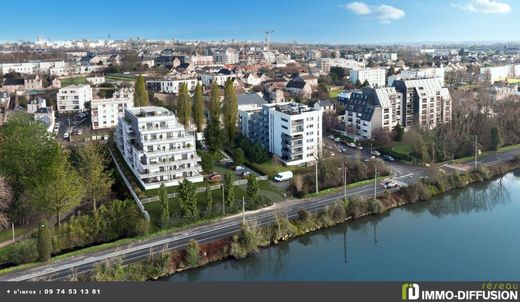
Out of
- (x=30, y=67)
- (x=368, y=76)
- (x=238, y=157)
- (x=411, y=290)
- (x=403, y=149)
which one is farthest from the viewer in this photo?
(x=30, y=67)

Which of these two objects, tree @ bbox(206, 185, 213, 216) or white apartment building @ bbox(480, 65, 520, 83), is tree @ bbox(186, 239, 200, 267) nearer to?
tree @ bbox(206, 185, 213, 216)

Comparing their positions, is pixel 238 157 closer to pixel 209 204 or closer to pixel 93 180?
pixel 209 204

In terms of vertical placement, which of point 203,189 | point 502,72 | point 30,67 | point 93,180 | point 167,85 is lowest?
point 203,189

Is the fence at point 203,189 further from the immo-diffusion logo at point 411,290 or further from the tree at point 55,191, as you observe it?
the immo-diffusion logo at point 411,290

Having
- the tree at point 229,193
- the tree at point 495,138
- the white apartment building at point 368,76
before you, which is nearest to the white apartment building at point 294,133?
the tree at point 229,193

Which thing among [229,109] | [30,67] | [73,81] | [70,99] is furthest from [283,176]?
[30,67]
